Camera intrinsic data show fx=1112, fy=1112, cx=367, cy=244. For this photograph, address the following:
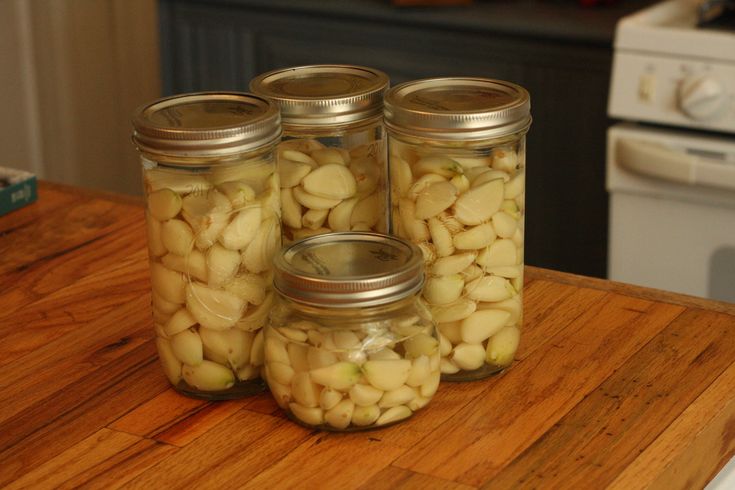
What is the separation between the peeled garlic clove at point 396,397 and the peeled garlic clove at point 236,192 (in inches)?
7.2

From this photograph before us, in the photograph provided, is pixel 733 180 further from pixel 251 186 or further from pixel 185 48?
pixel 185 48

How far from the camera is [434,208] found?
0.88 m

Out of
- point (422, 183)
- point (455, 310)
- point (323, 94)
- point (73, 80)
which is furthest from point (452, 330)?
point (73, 80)

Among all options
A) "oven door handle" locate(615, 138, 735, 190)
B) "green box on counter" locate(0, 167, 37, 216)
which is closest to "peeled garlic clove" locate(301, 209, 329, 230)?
"green box on counter" locate(0, 167, 37, 216)

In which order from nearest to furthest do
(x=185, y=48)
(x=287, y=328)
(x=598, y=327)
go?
(x=287, y=328)
(x=598, y=327)
(x=185, y=48)

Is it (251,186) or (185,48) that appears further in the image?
(185,48)

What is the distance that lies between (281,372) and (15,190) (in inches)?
24.5

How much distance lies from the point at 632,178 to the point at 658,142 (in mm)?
78

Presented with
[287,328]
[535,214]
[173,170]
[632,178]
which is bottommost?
[535,214]

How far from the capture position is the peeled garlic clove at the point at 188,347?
2.92ft

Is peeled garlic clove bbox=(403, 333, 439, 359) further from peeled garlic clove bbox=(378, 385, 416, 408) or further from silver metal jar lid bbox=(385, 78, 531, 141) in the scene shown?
silver metal jar lid bbox=(385, 78, 531, 141)

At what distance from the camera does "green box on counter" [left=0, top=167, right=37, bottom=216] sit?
1.33m

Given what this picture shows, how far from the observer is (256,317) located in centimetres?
89

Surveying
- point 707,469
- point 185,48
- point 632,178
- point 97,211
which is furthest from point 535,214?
point 707,469
